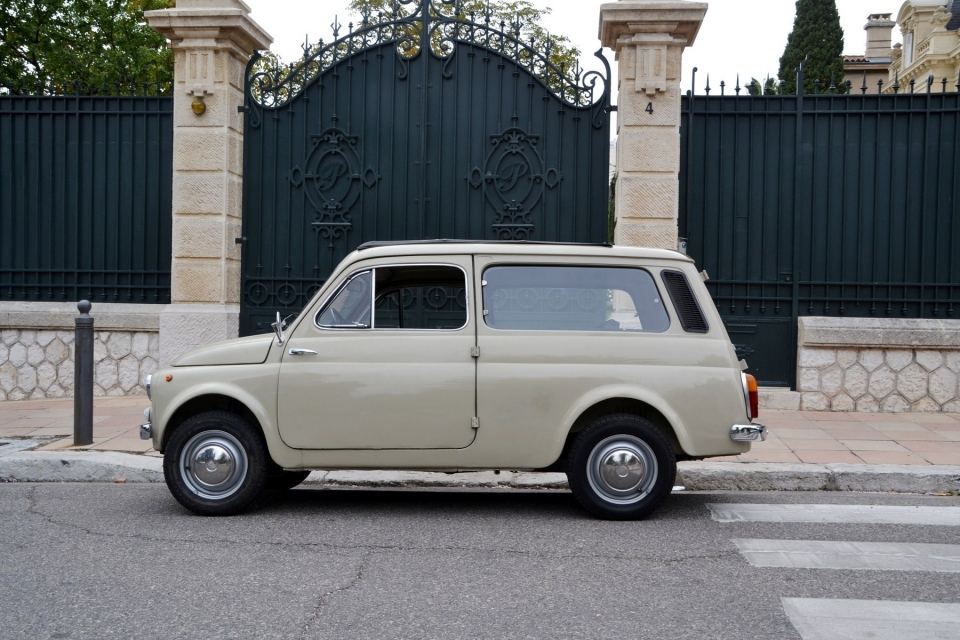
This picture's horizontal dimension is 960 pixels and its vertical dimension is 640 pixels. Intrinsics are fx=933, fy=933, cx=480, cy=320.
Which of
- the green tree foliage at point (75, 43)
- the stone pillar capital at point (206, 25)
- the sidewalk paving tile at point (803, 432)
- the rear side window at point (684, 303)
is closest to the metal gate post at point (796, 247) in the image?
the sidewalk paving tile at point (803, 432)

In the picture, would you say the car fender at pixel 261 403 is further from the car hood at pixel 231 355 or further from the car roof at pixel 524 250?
the car roof at pixel 524 250

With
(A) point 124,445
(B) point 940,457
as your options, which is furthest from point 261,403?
(B) point 940,457

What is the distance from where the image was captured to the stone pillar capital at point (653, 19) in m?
9.33

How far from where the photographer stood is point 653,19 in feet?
30.9

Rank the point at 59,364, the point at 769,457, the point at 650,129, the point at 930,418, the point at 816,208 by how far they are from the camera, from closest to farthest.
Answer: the point at 769,457 → the point at 930,418 → the point at 650,129 → the point at 816,208 → the point at 59,364

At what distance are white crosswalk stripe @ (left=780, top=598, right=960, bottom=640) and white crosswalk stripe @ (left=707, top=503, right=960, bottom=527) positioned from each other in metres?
1.63

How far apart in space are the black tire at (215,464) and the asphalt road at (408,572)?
0.41ft

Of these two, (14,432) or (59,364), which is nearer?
(14,432)

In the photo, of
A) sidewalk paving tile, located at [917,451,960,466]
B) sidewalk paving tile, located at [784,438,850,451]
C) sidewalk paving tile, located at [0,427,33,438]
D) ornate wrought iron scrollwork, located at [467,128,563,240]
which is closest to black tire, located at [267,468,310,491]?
sidewalk paving tile, located at [0,427,33,438]

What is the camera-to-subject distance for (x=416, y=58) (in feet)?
33.1

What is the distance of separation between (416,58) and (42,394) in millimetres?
5594

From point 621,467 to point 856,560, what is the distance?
1404 mm

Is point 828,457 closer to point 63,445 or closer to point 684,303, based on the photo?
point 684,303

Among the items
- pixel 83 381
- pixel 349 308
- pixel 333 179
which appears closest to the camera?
pixel 349 308
